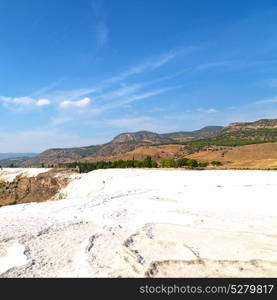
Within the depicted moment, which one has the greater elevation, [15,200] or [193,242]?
[193,242]

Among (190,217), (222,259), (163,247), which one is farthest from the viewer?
(190,217)

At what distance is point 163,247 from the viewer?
12539 millimetres

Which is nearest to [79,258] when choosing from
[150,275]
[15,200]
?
[150,275]

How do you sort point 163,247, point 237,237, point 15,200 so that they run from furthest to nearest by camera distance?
1. point 15,200
2. point 237,237
3. point 163,247

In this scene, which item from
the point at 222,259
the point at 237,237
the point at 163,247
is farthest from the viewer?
the point at 237,237

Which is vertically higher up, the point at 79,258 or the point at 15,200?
the point at 79,258
